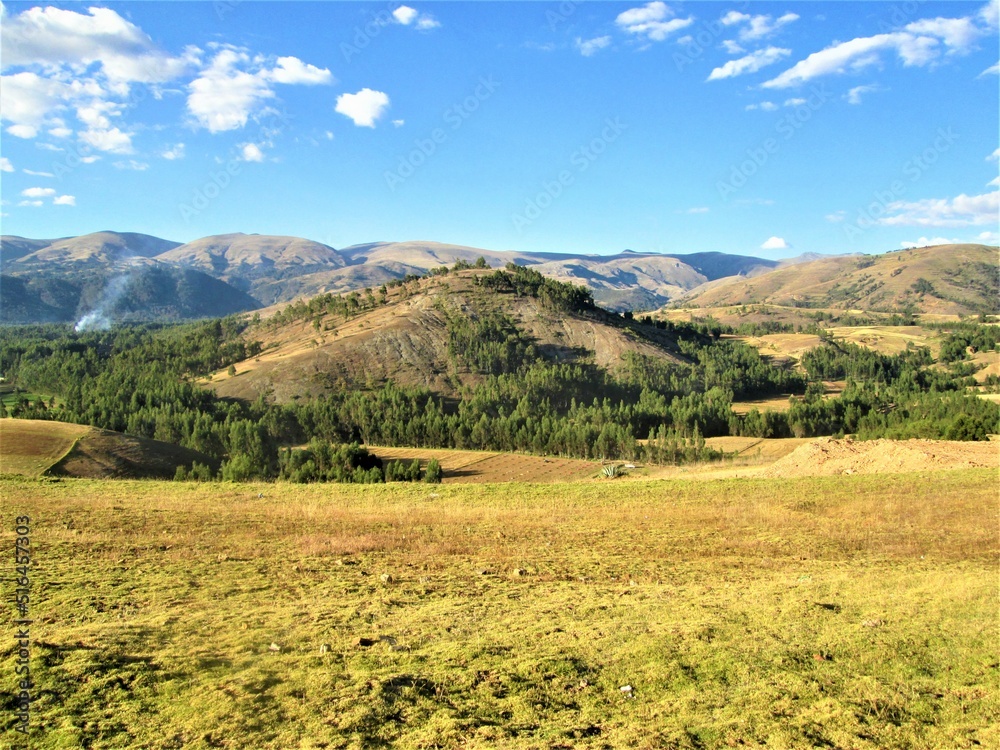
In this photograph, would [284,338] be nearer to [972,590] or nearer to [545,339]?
[545,339]

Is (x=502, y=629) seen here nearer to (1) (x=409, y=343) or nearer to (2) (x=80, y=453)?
(2) (x=80, y=453)

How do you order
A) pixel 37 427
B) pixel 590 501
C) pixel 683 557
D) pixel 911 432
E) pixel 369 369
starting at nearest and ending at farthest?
1. pixel 683 557
2. pixel 590 501
3. pixel 37 427
4. pixel 911 432
5. pixel 369 369

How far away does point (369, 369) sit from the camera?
134 meters

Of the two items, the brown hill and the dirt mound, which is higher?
the brown hill

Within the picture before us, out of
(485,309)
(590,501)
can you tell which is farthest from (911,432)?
(485,309)

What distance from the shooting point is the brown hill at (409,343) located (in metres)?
128

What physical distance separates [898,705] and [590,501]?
20.3m

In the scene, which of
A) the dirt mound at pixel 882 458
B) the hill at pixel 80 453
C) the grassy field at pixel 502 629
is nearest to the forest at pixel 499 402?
the hill at pixel 80 453

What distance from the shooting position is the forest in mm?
88312

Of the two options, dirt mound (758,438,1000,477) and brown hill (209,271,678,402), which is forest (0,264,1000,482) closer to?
brown hill (209,271,678,402)

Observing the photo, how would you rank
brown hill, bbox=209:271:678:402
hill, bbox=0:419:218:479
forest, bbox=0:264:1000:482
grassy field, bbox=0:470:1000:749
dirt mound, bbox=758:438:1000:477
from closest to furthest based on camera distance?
grassy field, bbox=0:470:1000:749 < dirt mound, bbox=758:438:1000:477 < hill, bbox=0:419:218:479 < forest, bbox=0:264:1000:482 < brown hill, bbox=209:271:678:402

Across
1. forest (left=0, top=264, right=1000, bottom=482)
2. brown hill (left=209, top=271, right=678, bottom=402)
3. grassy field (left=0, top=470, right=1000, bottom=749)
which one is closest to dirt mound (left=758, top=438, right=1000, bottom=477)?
grassy field (left=0, top=470, right=1000, bottom=749)

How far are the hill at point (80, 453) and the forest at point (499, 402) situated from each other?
3.48 m

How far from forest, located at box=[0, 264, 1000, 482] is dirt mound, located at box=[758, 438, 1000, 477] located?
20.9 m
